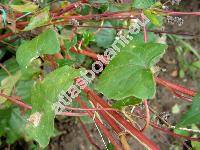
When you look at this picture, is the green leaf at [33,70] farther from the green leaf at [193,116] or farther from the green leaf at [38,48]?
the green leaf at [193,116]

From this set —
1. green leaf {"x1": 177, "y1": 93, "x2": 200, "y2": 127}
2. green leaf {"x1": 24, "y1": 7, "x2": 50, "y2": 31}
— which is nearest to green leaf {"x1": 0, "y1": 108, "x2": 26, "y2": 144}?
green leaf {"x1": 24, "y1": 7, "x2": 50, "y2": 31}

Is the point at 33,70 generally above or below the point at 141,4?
below

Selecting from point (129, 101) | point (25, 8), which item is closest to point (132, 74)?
point (129, 101)

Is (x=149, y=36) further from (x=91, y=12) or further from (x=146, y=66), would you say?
(x=146, y=66)

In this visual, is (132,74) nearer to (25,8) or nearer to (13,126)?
(25,8)

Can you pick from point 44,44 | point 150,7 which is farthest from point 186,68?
point 44,44

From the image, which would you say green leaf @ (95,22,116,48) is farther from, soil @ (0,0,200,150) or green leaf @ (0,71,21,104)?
green leaf @ (0,71,21,104)
